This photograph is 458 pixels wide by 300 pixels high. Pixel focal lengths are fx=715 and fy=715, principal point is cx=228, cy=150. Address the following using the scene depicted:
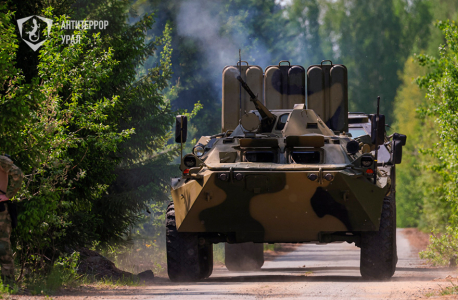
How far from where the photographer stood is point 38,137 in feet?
28.6

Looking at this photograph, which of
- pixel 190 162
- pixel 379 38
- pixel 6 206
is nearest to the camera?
pixel 6 206

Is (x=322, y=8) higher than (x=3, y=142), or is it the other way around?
(x=322, y=8)

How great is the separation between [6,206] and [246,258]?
6668 millimetres

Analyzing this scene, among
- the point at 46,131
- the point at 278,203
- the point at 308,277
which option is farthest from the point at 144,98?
the point at 278,203

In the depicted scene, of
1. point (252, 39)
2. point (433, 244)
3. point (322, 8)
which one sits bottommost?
point (433, 244)

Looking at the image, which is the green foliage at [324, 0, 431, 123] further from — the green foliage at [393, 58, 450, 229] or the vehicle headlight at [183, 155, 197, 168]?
the vehicle headlight at [183, 155, 197, 168]

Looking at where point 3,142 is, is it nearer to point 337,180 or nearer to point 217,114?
point 337,180

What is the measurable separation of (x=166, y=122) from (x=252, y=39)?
41.6ft

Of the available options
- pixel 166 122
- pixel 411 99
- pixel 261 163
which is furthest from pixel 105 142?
pixel 411 99

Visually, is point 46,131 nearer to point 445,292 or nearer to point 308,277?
point 308,277

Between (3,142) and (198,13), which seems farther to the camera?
(198,13)

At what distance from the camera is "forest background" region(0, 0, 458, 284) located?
9.20 metres

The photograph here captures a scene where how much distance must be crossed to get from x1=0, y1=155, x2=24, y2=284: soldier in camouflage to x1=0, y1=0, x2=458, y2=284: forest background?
1.73ft

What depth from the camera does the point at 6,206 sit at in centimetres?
807
